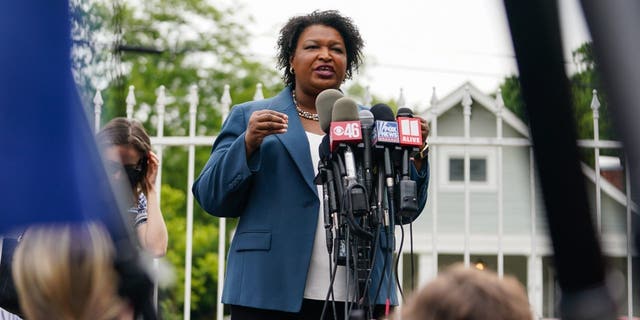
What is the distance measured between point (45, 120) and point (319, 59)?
263cm

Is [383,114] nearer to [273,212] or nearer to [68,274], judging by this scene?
[273,212]

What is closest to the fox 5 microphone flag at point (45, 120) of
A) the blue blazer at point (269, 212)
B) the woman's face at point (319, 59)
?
the blue blazer at point (269, 212)

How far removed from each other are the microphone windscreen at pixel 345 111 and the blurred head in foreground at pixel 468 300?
1.54m

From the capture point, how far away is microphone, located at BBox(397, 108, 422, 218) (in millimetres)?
2838

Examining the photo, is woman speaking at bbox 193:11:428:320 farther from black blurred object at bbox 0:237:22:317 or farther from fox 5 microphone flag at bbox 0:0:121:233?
fox 5 microphone flag at bbox 0:0:121:233

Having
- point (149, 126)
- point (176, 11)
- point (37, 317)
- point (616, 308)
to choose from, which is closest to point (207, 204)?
point (37, 317)

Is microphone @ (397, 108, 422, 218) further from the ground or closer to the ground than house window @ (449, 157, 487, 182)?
closer to the ground

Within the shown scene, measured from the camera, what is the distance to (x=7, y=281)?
8.82 feet

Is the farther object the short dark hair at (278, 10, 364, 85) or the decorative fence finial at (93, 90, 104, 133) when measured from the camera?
the short dark hair at (278, 10, 364, 85)

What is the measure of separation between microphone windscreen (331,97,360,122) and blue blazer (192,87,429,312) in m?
0.43

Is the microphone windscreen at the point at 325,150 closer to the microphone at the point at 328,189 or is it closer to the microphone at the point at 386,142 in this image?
the microphone at the point at 328,189

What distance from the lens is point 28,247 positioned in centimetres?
117

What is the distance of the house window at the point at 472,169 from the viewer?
1642 cm

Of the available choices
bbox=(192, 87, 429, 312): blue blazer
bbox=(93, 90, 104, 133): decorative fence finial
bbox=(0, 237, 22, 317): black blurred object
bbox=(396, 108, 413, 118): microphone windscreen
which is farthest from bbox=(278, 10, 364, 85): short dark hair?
bbox=(93, 90, 104, 133): decorative fence finial
